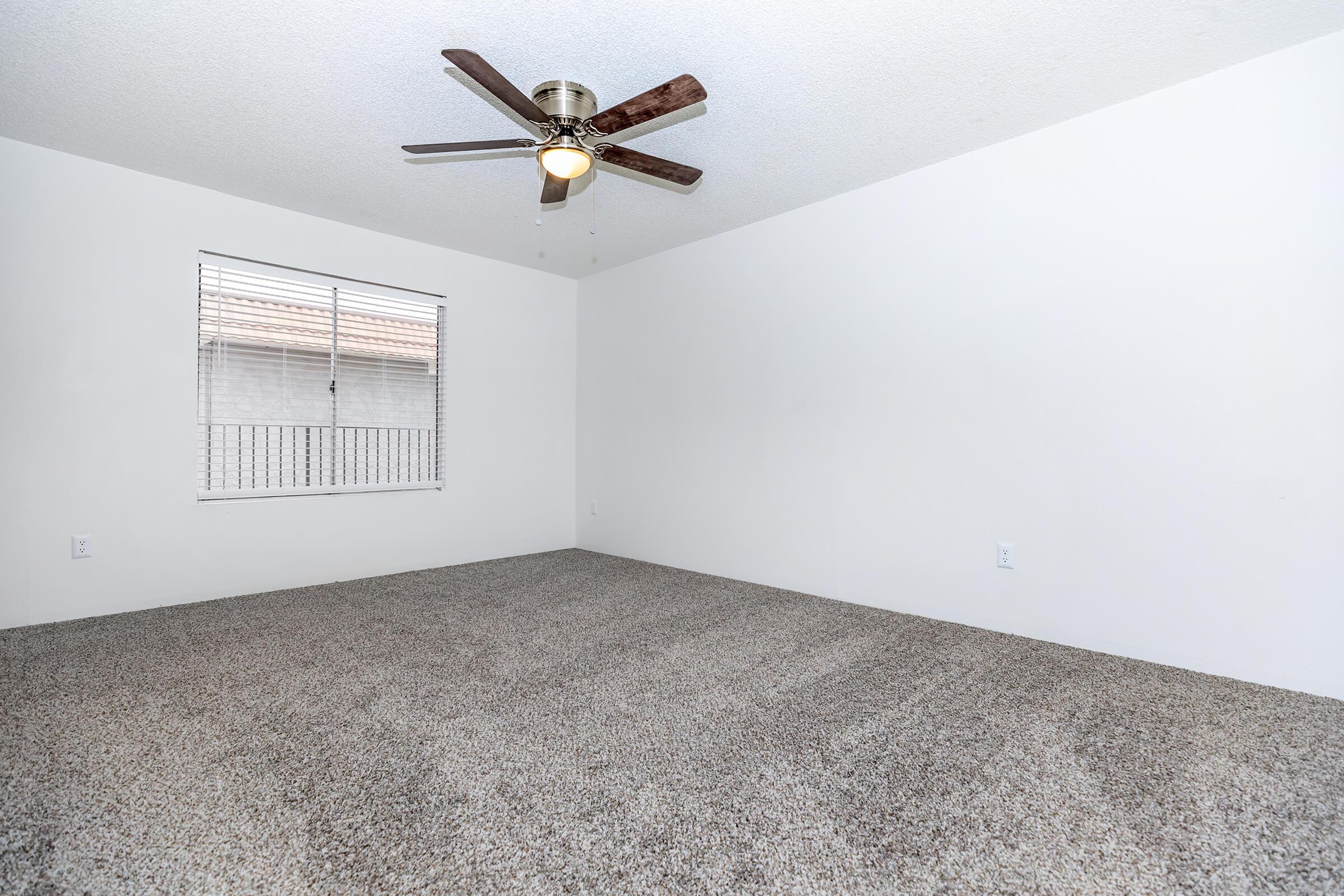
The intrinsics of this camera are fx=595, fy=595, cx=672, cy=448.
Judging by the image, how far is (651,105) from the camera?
6.52 ft

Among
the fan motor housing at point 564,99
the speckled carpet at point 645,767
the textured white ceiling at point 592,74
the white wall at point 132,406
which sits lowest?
the speckled carpet at point 645,767

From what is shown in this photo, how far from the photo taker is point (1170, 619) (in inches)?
93.1

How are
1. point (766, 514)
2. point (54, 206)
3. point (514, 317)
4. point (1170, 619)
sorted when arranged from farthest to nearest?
point (514, 317)
point (766, 514)
point (54, 206)
point (1170, 619)

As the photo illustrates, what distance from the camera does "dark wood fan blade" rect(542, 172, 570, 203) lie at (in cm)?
256

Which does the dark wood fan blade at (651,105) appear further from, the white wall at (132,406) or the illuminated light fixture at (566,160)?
the white wall at (132,406)

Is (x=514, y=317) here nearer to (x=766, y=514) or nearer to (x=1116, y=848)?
(x=766, y=514)

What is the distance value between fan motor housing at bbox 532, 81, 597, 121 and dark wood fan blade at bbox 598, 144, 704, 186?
0.16 meters

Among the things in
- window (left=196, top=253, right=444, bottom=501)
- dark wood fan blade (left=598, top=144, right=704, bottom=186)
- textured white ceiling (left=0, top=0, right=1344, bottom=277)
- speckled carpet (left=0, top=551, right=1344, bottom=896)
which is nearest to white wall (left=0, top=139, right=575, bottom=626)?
window (left=196, top=253, right=444, bottom=501)

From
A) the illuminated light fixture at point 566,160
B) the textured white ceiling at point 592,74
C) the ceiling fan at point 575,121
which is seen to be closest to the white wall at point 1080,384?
the textured white ceiling at point 592,74

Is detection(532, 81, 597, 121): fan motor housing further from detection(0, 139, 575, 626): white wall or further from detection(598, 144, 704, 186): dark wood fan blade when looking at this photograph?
detection(0, 139, 575, 626): white wall

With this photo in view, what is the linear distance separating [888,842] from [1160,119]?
284 centimetres

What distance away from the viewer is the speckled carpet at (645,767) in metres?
1.24

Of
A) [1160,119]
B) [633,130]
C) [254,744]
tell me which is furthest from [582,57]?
[254,744]

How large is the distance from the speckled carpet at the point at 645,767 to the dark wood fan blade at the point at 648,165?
202 centimetres
